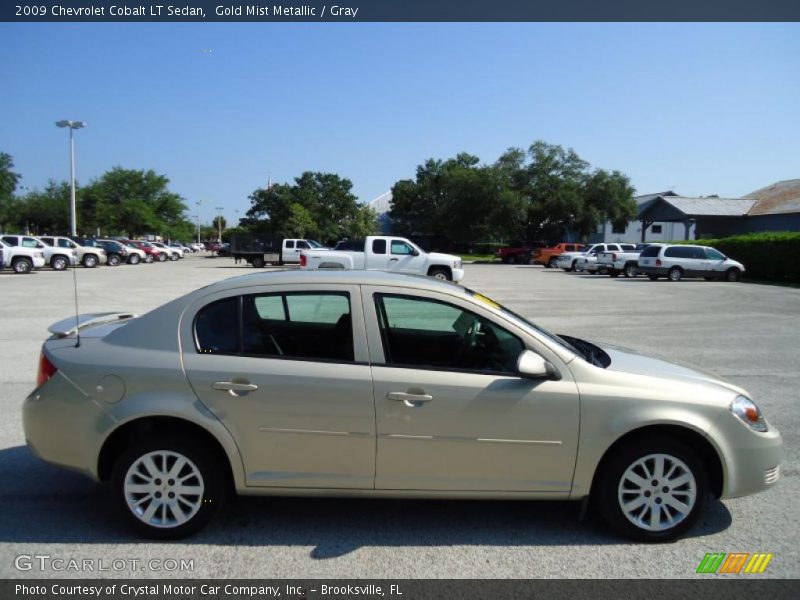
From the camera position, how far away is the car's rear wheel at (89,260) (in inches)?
1412

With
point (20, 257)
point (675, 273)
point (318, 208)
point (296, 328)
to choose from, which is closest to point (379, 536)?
point (296, 328)

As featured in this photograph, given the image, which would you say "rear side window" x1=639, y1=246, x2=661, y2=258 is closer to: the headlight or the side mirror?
the headlight

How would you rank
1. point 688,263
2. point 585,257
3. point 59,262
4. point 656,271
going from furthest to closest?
point 585,257 → point 59,262 → point 656,271 → point 688,263

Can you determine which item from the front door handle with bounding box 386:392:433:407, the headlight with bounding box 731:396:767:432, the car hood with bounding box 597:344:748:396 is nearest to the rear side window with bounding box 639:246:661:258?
the car hood with bounding box 597:344:748:396

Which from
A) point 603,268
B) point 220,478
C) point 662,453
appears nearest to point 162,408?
point 220,478

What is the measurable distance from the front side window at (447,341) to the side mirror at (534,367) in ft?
0.37

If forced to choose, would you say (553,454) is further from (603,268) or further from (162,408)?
(603,268)

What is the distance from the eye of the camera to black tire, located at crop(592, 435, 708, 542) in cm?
354

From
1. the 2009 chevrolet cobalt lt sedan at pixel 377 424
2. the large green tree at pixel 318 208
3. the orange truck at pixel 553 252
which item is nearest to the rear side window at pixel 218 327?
the 2009 chevrolet cobalt lt sedan at pixel 377 424

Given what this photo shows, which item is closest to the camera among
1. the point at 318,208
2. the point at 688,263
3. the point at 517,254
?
the point at 688,263

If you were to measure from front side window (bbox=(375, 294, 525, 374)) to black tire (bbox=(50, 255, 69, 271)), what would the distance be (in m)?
34.1

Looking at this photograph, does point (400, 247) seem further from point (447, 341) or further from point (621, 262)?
point (447, 341)

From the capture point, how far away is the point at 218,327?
12.1 ft

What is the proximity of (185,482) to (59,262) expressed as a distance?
3419cm
